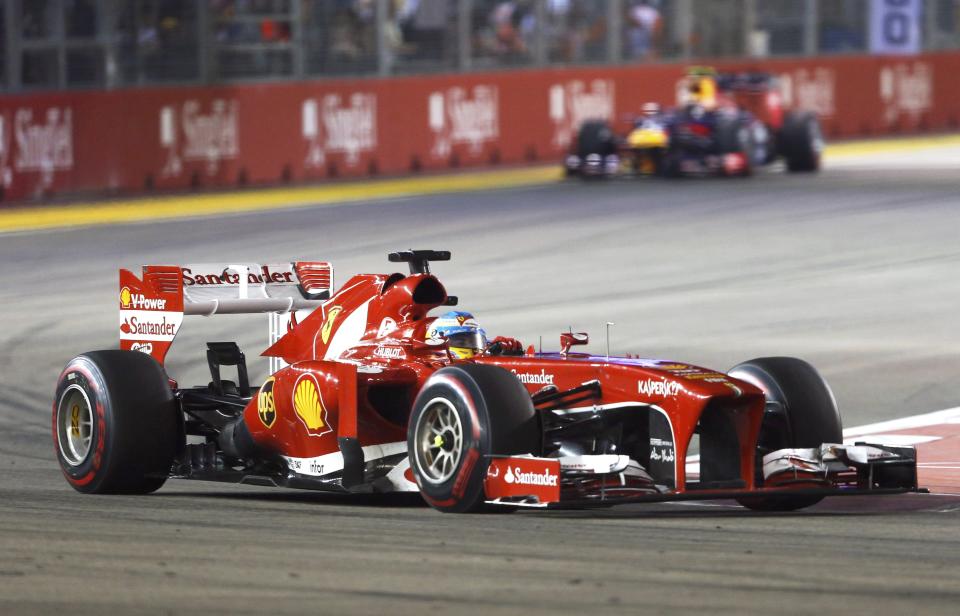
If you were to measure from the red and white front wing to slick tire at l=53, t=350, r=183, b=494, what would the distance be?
6.23 feet

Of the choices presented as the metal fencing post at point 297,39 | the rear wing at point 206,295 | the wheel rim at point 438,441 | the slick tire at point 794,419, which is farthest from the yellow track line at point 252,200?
the slick tire at point 794,419

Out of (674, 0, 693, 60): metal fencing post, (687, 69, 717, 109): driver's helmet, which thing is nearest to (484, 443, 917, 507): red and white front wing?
(687, 69, 717, 109): driver's helmet

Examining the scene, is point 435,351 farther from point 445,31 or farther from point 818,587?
point 445,31

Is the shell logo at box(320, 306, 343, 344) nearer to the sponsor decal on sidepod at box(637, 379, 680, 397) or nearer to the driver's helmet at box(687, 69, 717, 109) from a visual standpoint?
the sponsor decal on sidepod at box(637, 379, 680, 397)

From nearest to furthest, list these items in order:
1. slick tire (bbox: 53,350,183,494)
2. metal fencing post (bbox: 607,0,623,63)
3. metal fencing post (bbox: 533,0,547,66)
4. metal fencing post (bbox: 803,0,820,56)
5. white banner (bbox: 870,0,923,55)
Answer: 1. slick tire (bbox: 53,350,183,494)
2. metal fencing post (bbox: 533,0,547,66)
3. metal fencing post (bbox: 607,0,623,63)
4. metal fencing post (bbox: 803,0,820,56)
5. white banner (bbox: 870,0,923,55)

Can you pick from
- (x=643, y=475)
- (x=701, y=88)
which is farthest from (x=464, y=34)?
(x=643, y=475)

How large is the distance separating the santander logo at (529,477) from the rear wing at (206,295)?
2446mm

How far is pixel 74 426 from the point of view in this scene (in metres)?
9.98

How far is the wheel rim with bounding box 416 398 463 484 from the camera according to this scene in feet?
28.3

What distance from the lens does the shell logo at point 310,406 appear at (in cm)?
932

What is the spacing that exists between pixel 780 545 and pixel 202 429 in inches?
131

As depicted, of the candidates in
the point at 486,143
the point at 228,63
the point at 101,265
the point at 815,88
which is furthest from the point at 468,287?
the point at 815,88

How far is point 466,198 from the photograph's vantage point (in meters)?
27.3

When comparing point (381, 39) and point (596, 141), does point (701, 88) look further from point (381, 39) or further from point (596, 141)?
point (381, 39)
